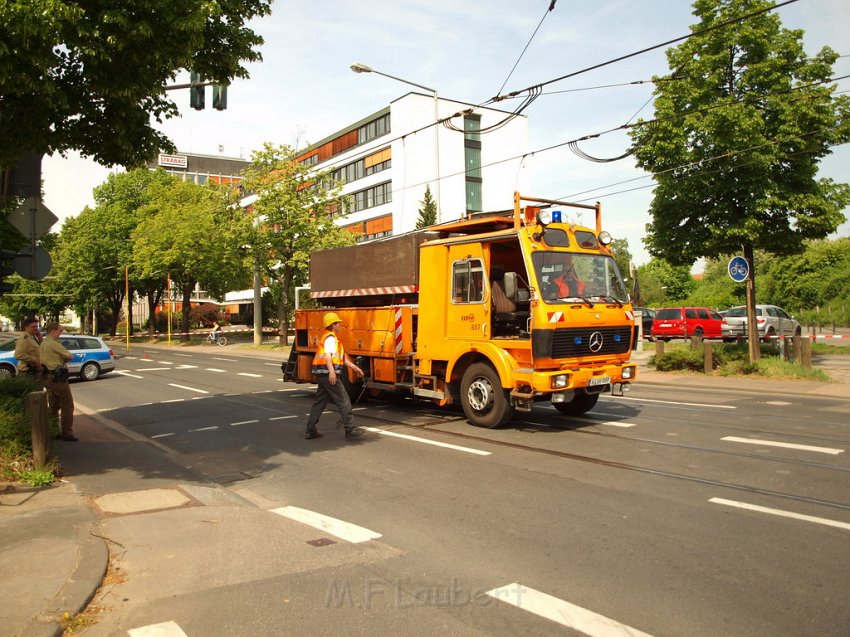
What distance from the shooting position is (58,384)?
9828mm

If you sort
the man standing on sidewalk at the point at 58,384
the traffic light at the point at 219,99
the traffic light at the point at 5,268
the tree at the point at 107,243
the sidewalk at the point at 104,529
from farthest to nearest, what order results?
the tree at the point at 107,243
the traffic light at the point at 219,99
the man standing on sidewalk at the point at 58,384
the traffic light at the point at 5,268
the sidewalk at the point at 104,529

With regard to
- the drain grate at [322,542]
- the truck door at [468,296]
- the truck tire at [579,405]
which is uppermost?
the truck door at [468,296]

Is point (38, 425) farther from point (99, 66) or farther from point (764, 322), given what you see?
point (764, 322)

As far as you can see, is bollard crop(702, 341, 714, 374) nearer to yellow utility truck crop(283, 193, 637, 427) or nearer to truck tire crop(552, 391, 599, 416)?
truck tire crop(552, 391, 599, 416)

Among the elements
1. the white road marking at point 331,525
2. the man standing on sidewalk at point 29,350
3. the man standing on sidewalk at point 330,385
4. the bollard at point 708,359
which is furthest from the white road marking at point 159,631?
the bollard at point 708,359

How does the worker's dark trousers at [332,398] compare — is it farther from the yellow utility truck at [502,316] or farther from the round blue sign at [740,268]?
the round blue sign at [740,268]

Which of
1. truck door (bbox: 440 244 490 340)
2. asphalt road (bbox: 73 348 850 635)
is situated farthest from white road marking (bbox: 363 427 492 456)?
truck door (bbox: 440 244 490 340)

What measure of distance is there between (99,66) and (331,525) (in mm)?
5469

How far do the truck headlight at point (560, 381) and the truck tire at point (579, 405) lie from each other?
5.46ft

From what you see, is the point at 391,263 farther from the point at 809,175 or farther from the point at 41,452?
the point at 809,175

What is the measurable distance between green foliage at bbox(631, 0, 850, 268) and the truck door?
9.19 m

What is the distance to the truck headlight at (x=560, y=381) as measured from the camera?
9.30 m

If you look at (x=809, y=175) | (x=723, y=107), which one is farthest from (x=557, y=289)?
(x=809, y=175)

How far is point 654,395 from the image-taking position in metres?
14.4
